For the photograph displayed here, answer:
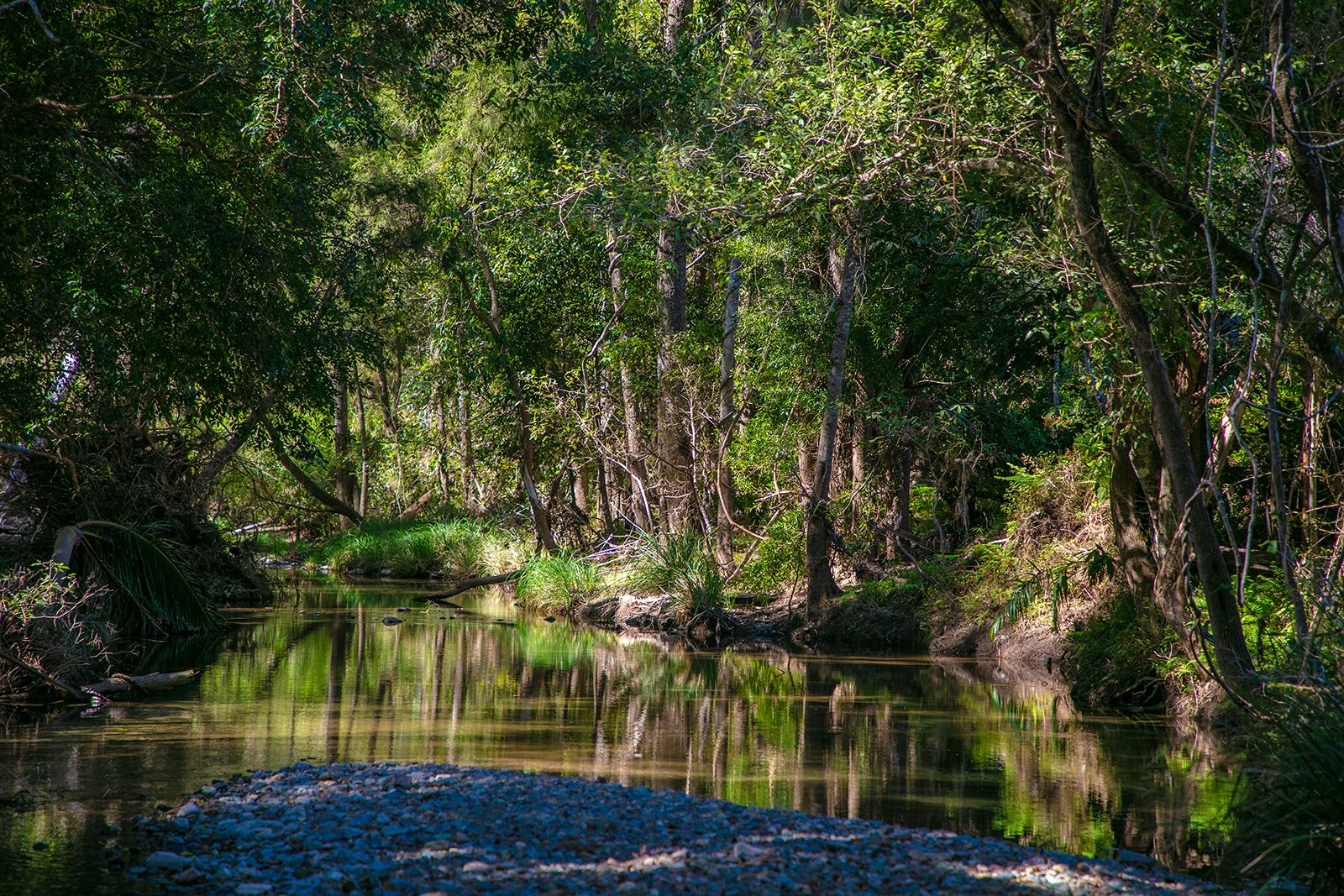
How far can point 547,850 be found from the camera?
5.17 metres

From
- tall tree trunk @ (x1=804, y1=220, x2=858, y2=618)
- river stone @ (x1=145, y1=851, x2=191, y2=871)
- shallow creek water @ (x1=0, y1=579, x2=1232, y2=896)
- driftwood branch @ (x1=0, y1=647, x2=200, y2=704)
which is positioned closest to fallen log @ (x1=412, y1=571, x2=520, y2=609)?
shallow creek water @ (x1=0, y1=579, x2=1232, y2=896)

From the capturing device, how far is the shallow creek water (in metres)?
6.48

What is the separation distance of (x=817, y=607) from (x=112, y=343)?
10316mm

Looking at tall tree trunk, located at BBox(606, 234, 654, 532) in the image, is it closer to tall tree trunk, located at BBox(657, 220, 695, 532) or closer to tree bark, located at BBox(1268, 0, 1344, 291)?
tall tree trunk, located at BBox(657, 220, 695, 532)

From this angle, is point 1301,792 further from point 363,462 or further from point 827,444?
point 363,462

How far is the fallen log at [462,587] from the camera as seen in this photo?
20391 mm

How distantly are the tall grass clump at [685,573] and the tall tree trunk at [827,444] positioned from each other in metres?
1.50

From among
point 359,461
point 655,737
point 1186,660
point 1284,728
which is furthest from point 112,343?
point 359,461

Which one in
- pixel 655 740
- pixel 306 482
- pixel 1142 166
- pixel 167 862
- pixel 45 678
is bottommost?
pixel 167 862

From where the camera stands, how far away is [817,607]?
16359 mm

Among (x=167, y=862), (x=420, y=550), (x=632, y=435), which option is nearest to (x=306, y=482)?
(x=420, y=550)

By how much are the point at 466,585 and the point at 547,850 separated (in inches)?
620

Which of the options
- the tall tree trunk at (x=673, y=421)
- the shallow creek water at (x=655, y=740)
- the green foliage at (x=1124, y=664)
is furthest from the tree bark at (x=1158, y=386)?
the tall tree trunk at (x=673, y=421)

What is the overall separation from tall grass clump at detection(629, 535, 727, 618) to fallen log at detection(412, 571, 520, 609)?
433cm
